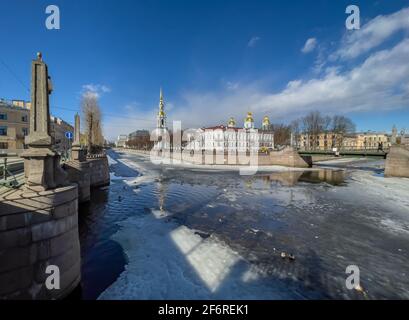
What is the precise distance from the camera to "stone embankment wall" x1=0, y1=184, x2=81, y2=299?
4547 mm

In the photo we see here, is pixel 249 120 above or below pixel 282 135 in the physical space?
above

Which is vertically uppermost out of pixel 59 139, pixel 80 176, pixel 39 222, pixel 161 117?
pixel 161 117

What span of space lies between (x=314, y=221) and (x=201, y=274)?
8183 millimetres

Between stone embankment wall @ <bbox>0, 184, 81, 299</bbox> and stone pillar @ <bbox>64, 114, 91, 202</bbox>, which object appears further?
stone pillar @ <bbox>64, 114, 91, 202</bbox>

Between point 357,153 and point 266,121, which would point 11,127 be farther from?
point 266,121

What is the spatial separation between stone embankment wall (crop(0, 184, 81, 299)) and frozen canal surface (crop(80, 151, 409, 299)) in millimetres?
1364

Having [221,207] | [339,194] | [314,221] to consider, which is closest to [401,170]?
[339,194]

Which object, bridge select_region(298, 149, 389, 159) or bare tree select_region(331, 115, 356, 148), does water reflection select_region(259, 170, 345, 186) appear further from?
bare tree select_region(331, 115, 356, 148)

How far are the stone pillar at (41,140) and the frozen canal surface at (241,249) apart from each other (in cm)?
326

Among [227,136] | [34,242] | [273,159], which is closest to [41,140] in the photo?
[34,242]

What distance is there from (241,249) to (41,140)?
742 cm

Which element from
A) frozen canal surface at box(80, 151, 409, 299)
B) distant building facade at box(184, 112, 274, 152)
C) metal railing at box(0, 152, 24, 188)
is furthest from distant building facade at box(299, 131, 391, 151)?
metal railing at box(0, 152, 24, 188)

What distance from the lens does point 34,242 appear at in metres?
4.85
